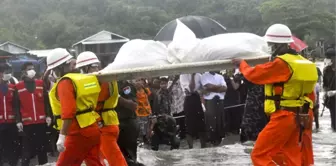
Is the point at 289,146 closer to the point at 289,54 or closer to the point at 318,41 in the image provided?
the point at 289,54

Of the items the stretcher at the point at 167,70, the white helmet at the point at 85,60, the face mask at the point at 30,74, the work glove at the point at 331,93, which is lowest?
the work glove at the point at 331,93


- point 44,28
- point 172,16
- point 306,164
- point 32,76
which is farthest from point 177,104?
point 44,28

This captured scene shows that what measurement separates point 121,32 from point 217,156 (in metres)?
69.4

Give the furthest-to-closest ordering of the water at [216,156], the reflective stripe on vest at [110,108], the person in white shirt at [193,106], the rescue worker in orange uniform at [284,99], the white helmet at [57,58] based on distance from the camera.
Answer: the person in white shirt at [193,106] → the water at [216,156] → the reflective stripe on vest at [110,108] → the white helmet at [57,58] → the rescue worker in orange uniform at [284,99]

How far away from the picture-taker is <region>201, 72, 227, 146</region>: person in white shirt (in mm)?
11078

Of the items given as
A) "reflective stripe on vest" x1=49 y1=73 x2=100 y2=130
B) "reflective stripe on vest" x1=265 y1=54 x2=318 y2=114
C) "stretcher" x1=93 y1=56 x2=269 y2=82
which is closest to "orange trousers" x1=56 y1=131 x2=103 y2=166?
"reflective stripe on vest" x1=49 y1=73 x2=100 y2=130

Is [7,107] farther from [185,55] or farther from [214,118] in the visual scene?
[185,55]

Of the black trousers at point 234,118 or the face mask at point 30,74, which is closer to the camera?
the face mask at point 30,74

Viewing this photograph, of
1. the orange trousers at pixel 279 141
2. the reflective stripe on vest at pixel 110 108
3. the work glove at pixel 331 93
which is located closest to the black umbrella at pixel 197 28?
the work glove at pixel 331 93

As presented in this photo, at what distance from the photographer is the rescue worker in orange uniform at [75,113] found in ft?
20.4

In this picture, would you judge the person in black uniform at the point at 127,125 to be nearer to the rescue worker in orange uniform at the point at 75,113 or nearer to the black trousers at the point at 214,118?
the rescue worker in orange uniform at the point at 75,113

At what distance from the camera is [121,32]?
78.6 meters

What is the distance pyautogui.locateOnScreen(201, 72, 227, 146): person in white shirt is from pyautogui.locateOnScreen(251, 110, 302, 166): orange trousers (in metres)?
4.68

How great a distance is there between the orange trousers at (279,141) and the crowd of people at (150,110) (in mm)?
10
